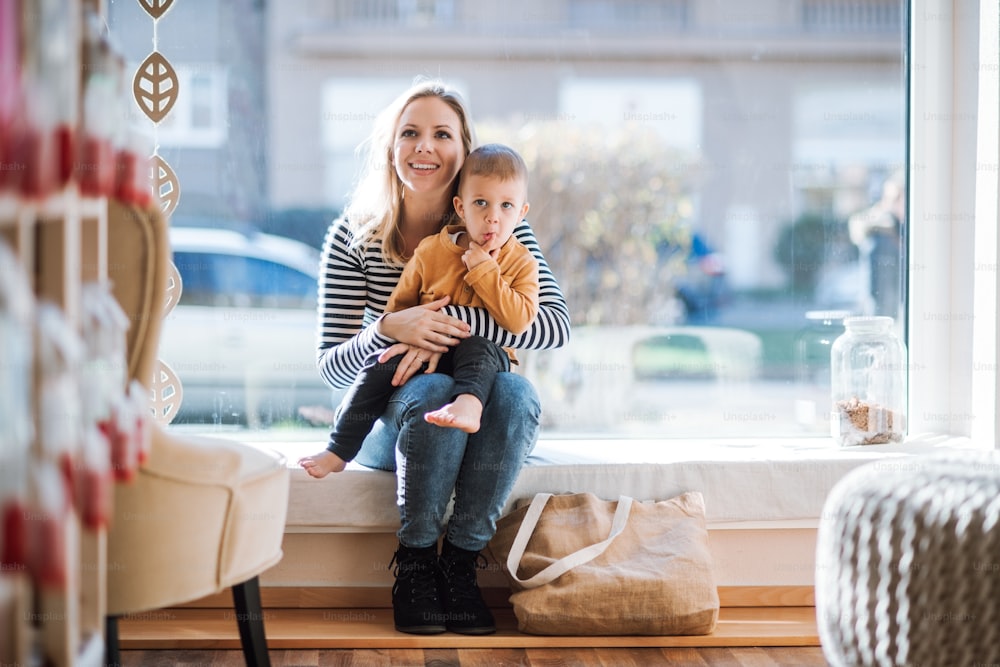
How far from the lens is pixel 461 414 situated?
208 centimetres

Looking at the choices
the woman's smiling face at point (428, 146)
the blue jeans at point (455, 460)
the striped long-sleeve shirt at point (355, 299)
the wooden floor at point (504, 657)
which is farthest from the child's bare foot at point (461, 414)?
the woman's smiling face at point (428, 146)

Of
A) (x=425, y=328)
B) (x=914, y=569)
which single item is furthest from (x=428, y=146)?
(x=914, y=569)

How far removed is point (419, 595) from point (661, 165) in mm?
1389

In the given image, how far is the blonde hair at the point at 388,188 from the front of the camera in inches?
96.3

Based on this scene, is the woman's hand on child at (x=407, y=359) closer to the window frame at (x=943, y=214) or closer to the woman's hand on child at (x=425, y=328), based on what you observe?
the woman's hand on child at (x=425, y=328)

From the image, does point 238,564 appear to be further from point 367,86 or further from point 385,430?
point 367,86

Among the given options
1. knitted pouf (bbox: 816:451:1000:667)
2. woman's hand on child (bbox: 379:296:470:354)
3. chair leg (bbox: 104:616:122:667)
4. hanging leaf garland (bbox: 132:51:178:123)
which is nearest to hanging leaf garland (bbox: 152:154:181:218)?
hanging leaf garland (bbox: 132:51:178:123)

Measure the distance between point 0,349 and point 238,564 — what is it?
0.80 meters

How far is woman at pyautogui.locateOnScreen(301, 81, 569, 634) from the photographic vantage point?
218 cm

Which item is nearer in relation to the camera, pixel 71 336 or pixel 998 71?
pixel 71 336

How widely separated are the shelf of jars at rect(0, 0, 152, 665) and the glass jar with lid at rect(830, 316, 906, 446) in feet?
6.39

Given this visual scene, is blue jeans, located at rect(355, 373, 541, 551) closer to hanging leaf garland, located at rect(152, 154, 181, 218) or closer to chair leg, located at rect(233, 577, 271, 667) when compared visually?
chair leg, located at rect(233, 577, 271, 667)

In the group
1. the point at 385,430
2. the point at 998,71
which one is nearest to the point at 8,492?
the point at 385,430

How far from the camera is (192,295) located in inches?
109
